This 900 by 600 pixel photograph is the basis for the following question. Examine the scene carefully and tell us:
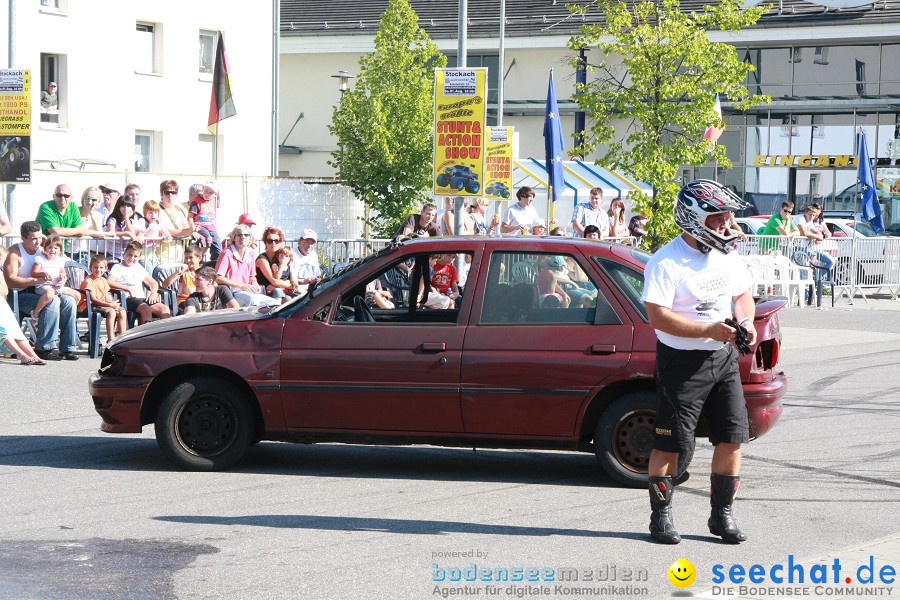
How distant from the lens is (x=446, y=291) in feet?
30.0

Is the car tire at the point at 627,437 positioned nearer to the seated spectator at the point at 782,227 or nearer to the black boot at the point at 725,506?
the black boot at the point at 725,506

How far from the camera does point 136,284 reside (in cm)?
1562

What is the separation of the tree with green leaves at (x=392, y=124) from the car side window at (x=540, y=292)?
92.5 ft

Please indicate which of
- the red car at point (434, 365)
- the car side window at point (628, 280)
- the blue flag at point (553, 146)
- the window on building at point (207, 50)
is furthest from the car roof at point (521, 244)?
the window on building at point (207, 50)

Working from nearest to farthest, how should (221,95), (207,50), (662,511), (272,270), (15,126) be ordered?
(662,511), (15,126), (272,270), (221,95), (207,50)

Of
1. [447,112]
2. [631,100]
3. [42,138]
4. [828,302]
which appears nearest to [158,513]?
[447,112]

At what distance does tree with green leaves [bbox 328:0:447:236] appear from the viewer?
122ft

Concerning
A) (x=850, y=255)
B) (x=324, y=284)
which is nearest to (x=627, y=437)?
(x=324, y=284)

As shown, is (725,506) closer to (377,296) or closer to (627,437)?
(627,437)

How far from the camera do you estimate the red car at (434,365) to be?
A: 27.0ft

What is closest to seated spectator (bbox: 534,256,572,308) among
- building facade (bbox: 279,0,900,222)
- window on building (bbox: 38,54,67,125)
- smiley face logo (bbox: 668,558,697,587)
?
smiley face logo (bbox: 668,558,697,587)

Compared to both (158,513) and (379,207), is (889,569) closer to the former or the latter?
(158,513)

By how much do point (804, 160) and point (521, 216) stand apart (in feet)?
96.1

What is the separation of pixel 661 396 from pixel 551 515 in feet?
3.94
